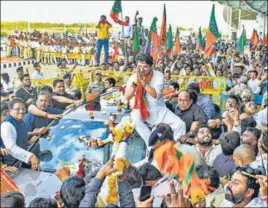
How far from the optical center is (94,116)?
16.2ft

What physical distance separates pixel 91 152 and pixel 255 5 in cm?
3257

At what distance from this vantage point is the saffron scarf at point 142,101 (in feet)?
15.2

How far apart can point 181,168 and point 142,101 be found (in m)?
1.39

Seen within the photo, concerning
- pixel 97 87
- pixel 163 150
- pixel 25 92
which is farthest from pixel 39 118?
pixel 97 87

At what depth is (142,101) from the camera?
468 cm

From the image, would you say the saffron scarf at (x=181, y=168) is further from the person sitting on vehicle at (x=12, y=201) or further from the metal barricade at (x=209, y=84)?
the metal barricade at (x=209, y=84)

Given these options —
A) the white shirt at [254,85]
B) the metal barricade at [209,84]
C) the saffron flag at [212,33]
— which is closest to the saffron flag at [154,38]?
the saffron flag at [212,33]

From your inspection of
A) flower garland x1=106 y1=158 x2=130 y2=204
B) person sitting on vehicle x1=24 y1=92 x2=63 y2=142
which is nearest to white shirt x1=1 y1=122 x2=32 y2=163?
person sitting on vehicle x1=24 y1=92 x2=63 y2=142

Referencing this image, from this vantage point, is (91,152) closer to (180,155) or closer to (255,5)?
(180,155)

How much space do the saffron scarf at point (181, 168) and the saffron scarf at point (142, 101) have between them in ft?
3.35

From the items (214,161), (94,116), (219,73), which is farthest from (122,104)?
(219,73)

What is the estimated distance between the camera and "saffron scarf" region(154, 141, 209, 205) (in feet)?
10.7

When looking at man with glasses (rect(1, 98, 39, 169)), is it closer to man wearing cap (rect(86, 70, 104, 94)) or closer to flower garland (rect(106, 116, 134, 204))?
flower garland (rect(106, 116, 134, 204))

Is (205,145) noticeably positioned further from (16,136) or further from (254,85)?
(254,85)
